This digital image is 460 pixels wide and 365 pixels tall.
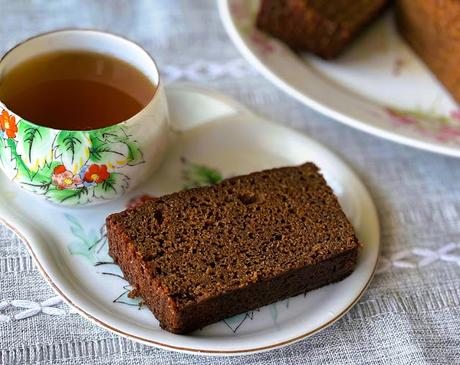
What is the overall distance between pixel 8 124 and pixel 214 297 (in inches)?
18.7

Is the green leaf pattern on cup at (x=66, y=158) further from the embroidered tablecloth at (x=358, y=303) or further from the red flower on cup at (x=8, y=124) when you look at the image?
the embroidered tablecloth at (x=358, y=303)

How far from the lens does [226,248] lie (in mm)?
1144

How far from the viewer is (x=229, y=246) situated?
1.15 m

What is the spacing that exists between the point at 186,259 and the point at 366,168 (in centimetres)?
60

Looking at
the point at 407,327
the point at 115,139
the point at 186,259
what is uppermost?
the point at 115,139

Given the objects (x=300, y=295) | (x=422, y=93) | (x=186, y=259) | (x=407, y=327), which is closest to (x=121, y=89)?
(x=186, y=259)

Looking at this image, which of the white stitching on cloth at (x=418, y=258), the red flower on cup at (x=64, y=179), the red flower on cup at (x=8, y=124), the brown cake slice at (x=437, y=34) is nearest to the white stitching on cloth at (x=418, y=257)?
the white stitching on cloth at (x=418, y=258)

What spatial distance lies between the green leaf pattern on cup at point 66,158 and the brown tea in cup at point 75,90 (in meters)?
0.06

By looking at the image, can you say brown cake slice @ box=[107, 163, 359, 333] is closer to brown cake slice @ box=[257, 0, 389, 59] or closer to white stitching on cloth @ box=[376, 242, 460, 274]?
white stitching on cloth @ box=[376, 242, 460, 274]

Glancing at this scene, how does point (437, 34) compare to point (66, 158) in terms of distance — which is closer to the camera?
point (66, 158)

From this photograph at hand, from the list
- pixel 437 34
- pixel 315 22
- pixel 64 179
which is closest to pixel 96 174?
pixel 64 179

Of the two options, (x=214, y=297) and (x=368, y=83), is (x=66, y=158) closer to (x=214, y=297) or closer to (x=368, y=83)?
(x=214, y=297)

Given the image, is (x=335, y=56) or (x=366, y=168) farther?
(x=335, y=56)

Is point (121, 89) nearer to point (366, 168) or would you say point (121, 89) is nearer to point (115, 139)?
point (115, 139)
